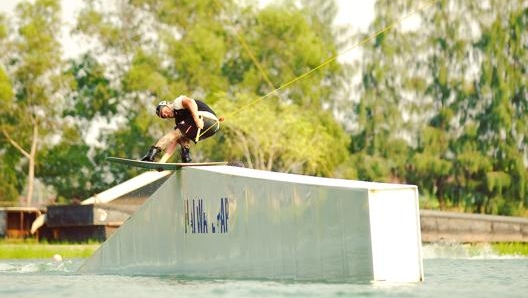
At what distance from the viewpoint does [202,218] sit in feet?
44.0

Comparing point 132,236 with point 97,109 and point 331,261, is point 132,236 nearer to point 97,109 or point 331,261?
point 331,261

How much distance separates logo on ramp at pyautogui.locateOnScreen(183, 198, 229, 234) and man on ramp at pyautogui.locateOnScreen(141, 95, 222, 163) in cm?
99

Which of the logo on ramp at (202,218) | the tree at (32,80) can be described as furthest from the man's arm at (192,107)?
the tree at (32,80)

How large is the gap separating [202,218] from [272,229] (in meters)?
1.74

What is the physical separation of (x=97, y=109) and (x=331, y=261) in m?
48.9

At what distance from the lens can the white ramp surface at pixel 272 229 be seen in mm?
10711

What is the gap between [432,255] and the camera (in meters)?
→ 21.2

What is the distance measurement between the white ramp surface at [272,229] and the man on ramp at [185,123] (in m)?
0.57

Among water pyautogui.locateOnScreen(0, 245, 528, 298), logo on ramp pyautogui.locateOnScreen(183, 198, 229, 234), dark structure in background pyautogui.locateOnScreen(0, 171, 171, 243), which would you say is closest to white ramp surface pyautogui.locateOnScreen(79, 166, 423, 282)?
logo on ramp pyautogui.locateOnScreen(183, 198, 229, 234)

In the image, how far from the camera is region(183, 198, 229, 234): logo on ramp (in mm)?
12852

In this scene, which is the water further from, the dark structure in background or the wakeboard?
the dark structure in background

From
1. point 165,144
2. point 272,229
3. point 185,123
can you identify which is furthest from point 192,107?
point 272,229

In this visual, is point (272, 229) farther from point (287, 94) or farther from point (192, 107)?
point (287, 94)

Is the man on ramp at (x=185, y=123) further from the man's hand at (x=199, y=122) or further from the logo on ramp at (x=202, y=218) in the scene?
the logo on ramp at (x=202, y=218)
